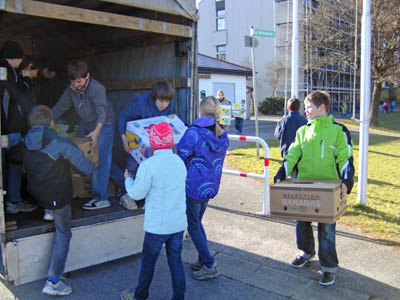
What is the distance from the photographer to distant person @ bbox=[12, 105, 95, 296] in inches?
143

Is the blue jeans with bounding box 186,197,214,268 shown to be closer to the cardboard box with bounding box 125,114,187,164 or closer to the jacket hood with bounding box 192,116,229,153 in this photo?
the jacket hood with bounding box 192,116,229,153

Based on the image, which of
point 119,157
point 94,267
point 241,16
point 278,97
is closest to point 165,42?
point 119,157

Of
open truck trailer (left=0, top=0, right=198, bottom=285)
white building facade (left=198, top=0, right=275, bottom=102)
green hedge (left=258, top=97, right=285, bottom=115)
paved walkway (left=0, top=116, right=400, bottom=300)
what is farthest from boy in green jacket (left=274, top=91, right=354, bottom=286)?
white building facade (left=198, top=0, right=275, bottom=102)

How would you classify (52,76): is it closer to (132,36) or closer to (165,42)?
(132,36)

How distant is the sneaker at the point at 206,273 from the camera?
4.18 metres

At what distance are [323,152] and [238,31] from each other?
38.7 m

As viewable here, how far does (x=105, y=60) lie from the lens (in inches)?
259

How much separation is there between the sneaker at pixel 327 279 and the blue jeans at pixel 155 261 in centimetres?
145

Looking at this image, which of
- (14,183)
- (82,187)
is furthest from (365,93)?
(14,183)

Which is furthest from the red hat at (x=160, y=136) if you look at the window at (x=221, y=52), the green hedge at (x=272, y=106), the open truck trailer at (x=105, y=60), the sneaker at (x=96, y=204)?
the window at (x=221, y=52)

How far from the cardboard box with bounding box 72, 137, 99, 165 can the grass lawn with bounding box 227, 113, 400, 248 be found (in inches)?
144

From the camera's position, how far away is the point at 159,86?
4.50 meters

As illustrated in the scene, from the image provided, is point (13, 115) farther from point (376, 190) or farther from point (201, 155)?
point (376, 190)

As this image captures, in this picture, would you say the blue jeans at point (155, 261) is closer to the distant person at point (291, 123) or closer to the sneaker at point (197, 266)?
the sneaker at point (197, 266)
